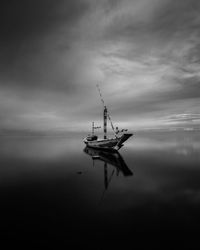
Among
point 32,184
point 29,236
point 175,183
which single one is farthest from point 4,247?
point 175,183

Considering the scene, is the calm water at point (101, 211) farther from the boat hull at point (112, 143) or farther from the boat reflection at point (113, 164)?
the boat hull at point (112, 143)

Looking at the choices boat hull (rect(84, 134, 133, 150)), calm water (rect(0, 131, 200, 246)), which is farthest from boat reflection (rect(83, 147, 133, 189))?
calm water (rect(0, 131, 200, 246))

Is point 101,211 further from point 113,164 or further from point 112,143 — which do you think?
point 112,143

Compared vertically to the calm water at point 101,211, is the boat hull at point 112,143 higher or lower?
higher

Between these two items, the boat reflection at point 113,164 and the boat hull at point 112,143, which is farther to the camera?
the boat hull at point 112,143

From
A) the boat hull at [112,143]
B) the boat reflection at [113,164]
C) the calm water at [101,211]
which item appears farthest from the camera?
the boat hull at [112,143]

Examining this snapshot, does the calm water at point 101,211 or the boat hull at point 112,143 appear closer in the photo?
the calm water at point 101,211

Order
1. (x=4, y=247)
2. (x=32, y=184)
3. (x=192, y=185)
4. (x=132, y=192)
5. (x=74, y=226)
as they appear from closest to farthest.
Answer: (x=4, y=247) → (x=74, y=226) → (x=132, y=192) → (x=192, y=185) → (x=32, y=184)

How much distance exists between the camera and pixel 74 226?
39.3 ft

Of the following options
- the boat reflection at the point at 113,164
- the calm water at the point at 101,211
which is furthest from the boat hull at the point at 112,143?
the calm water at the point at 101,211

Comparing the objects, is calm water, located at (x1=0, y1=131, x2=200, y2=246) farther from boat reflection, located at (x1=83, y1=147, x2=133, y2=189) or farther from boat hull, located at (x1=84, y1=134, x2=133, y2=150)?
boat hull, located at (x1=84, y1=134, x2=133, y2=150)

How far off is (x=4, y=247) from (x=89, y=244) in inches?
217

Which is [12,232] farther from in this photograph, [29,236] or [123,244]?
[123,244]

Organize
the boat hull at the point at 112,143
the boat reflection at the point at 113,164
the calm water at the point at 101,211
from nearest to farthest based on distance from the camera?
the calm water at the point at 101,211, the boat reflection at the point at 113,164, the boat hull at the point at 112,143
